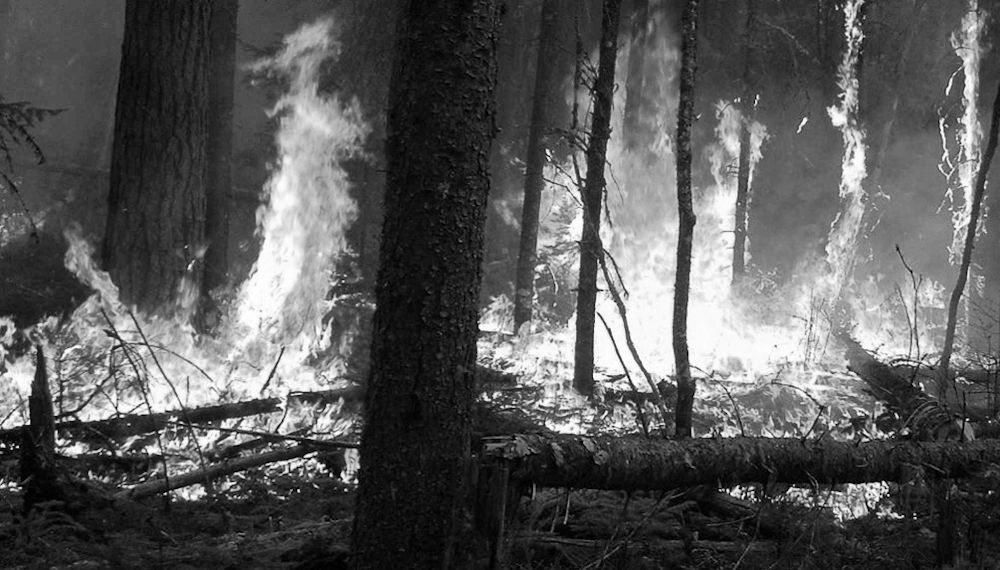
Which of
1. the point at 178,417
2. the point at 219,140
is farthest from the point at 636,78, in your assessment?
the point at 178,417

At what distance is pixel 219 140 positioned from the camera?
37.7 ft

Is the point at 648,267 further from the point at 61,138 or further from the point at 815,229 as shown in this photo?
the point at 61,138

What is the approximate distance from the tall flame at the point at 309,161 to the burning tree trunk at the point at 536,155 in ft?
11.3

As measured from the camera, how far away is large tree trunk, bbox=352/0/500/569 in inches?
120

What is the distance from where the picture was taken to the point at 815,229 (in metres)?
19.4

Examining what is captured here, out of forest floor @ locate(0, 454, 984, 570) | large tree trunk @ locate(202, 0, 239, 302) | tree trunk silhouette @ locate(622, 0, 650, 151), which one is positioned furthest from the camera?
tree trunk silhouette @ locate(622, 0, 650, 151)

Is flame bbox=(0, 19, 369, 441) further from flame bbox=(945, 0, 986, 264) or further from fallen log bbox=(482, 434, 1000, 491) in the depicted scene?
flame bbox=(945, 0, 986, 264)

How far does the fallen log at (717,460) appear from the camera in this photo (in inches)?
134

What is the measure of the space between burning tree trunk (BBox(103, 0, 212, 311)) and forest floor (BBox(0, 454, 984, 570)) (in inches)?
138

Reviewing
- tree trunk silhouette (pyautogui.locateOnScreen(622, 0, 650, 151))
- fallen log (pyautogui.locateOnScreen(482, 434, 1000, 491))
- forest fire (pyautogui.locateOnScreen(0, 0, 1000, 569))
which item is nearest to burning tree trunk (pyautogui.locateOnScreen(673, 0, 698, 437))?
forest fire (pyautogui.locateOnScreen(0, 0, 1000, 569))

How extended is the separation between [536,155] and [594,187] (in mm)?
3407

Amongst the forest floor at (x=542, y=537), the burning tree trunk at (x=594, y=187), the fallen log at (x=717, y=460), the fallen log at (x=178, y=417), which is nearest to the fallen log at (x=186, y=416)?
the fallen log at (x=178, y=417)

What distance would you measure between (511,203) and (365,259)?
15.1 ft

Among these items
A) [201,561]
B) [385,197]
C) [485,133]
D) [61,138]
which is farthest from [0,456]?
[61,138]
